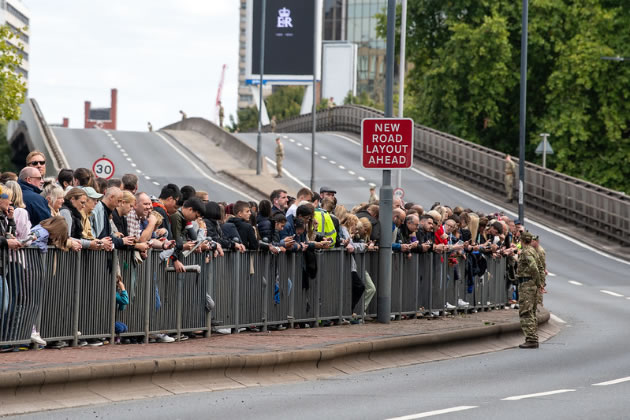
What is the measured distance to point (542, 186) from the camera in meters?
50.4

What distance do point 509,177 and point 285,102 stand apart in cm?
9392

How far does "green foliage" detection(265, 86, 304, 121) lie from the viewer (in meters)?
143

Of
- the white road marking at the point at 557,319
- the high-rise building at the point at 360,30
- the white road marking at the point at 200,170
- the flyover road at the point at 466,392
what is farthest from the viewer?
the high-rise building at the point at 360,30

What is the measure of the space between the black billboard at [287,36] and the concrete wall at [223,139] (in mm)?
22283

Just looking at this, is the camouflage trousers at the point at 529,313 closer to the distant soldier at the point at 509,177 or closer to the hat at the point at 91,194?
the hat at the point at 91,194

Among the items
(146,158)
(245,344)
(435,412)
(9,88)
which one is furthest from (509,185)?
(435,412)

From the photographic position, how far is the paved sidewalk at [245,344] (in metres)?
11.4

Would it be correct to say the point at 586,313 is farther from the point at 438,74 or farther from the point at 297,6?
the point at 297,6

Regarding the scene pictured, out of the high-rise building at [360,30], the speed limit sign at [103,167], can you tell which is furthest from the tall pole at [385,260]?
the high-rise building at [360,30]

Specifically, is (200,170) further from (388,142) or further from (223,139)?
(388,142)

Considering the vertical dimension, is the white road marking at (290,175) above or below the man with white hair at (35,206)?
below

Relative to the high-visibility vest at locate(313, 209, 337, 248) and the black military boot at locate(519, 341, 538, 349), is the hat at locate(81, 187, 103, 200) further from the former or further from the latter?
the black military boot at locate(519, 341, 538, 349)

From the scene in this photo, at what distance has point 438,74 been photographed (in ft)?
199

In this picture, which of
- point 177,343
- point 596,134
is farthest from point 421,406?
point 596,134
